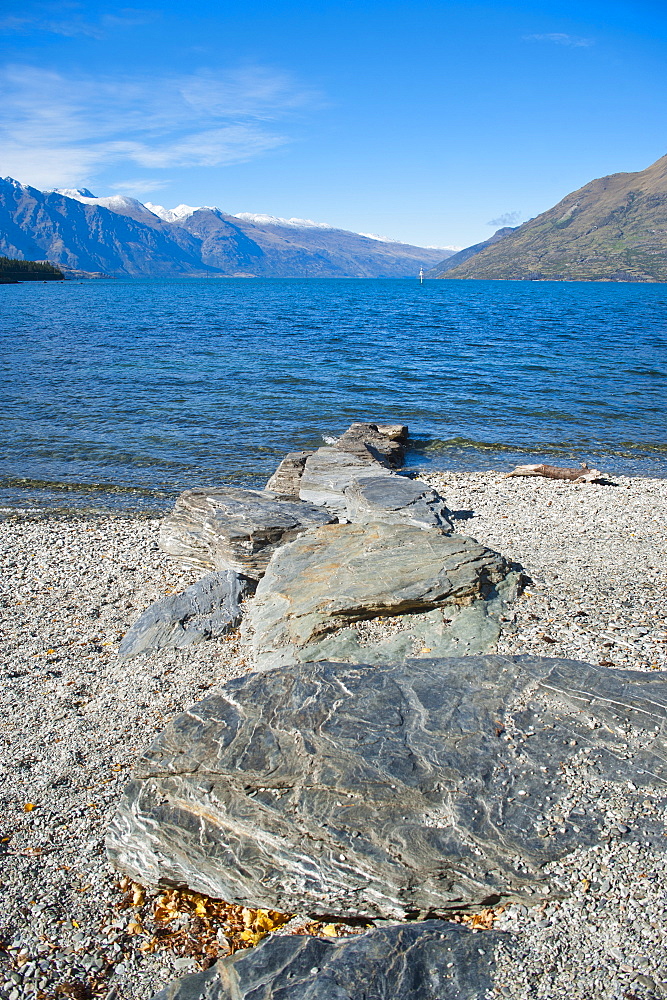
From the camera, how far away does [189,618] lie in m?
9.59

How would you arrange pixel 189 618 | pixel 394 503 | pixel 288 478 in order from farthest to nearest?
pixel 288 478, pixel 394 503, pixel 189 618

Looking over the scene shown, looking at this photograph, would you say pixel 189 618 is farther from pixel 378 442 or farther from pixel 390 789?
pixel 378 442

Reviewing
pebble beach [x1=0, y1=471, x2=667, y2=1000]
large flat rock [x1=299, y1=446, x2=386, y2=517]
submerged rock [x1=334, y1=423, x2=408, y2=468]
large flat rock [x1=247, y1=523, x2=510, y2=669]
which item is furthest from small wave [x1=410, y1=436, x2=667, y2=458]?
large flat rock [x1=247, y1=523, x2=510, y2=669]

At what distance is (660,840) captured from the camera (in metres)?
4.73

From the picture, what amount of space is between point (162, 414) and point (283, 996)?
23.8 metres

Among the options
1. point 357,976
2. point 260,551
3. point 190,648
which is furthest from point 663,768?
point 260,551

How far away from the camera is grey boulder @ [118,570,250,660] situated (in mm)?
9195

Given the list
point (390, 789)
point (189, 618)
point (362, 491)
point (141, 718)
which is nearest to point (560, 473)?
point (362, 491)

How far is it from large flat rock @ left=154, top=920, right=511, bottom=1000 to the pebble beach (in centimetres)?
21

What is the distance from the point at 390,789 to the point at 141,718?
3.83 metres

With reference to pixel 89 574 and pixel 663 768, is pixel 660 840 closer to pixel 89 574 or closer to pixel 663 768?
pixel 663 768

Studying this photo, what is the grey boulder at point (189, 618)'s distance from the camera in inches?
362

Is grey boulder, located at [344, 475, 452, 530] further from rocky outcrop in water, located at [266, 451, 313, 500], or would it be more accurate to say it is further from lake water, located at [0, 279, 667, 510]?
lake water, located at [0, 279, 667, 510]

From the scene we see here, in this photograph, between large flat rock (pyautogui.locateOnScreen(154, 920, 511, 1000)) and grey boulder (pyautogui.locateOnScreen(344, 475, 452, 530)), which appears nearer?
large flat rock (pyautogui.locateOnScreen(154, 920, 511, 1000))
